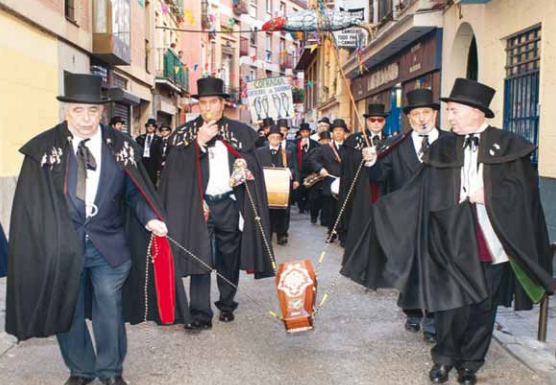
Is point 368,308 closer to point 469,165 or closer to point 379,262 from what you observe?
point 379,262

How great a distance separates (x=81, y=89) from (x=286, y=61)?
189 feet

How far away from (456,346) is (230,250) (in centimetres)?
229

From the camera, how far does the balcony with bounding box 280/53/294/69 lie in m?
60.5

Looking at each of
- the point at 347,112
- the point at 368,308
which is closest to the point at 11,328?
the point at 368,308

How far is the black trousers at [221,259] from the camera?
6055mm

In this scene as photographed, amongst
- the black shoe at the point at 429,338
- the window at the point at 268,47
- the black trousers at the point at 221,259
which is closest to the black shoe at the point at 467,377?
the black shoe at the point at 429,338

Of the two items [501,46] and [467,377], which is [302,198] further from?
[467,377]

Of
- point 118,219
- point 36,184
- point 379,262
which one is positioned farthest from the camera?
point 379,262

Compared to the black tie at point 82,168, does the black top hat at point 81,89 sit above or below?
above

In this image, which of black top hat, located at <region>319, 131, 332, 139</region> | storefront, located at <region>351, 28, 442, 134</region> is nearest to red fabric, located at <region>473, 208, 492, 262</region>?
black top hat, located at <region>319, 131, 332, 139</region>

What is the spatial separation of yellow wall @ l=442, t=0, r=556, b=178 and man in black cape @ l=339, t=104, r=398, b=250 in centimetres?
247

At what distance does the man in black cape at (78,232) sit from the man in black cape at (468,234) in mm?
1713

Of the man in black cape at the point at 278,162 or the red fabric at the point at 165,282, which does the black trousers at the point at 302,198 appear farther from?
the red fabric at the point at 165,282

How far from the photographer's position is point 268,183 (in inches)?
372
